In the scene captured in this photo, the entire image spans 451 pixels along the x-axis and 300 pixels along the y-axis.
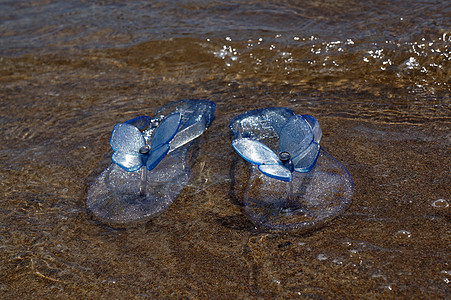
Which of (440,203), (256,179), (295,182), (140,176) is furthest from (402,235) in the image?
(140,176)

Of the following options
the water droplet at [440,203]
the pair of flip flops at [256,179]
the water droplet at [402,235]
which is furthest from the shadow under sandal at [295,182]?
the water droplet at [440,203]

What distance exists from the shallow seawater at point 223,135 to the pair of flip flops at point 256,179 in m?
0.09

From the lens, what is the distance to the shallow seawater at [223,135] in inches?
93.0

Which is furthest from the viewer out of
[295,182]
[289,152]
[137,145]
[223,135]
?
[223,135]

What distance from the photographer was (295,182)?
9.46ft

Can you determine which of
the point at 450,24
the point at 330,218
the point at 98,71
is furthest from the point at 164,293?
the point at 450,24

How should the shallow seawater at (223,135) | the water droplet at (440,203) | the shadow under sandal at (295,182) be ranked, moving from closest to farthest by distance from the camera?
the shallow seawater at (223,135), the shadow under sandal at (295,182), the water droplet at (440,203)

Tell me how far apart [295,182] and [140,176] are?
3.47 feet

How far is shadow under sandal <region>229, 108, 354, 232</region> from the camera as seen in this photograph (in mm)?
2496

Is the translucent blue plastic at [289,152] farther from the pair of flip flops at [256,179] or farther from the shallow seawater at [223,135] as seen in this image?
the shallow seawater at [223,135]

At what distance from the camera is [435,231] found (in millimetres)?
2434

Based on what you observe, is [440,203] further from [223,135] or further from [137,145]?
[137,145]

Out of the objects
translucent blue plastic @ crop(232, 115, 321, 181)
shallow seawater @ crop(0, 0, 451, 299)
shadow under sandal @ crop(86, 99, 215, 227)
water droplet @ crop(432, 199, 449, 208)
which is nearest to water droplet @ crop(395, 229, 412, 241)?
shallow seawater @ crop(0, 0, 451, 299)

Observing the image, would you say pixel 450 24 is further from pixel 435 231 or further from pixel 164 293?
pixel 164 293
